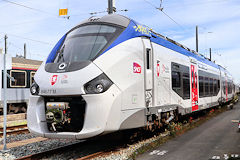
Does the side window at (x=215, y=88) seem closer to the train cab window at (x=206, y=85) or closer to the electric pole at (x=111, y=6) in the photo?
the train cab window at (x=206, y=85)

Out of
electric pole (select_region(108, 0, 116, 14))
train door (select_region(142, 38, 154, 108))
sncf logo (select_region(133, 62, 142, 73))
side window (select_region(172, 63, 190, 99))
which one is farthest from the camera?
electric pole (select_region(108, 0, 116, 14))

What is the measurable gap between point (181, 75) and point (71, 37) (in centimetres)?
506

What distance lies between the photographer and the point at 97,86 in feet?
18.5

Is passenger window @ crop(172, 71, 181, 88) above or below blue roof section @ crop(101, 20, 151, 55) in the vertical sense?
below

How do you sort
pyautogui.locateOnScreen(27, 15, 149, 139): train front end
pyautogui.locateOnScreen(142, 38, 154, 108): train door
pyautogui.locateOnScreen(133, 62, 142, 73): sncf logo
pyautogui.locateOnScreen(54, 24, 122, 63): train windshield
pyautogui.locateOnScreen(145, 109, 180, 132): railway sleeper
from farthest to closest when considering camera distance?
pyautogui.locateOnScreen(145, 109, 180, 132): railway sleeper, pyautogui.locateOnScreen(142, 38, 154, 108): train door, pyautogui.locateOnScreen(133, 62, 142, 73): sncf logo, pyautogui.locateOnScreen(54, 24, 122, 63): train windshield, pyautogui.locateOnScreen(27, 15, 149, 139): train front end

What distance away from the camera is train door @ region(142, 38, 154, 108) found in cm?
707

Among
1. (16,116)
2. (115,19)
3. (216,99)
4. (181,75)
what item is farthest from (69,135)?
(216,99)

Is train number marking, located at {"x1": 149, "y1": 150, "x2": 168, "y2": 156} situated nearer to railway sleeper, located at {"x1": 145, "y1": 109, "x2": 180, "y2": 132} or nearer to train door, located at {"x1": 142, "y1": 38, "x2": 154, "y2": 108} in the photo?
railway sleeper, located at {"x1": 145, "y1": 109, "x2": 180, "y2": 132}

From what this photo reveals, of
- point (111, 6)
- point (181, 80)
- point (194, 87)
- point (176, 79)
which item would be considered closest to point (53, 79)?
point (176, 79)

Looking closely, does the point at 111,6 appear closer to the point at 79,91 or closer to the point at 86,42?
the point at 86,42

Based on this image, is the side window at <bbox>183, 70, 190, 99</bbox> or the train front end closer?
the train front end

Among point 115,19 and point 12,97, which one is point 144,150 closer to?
point 115,19

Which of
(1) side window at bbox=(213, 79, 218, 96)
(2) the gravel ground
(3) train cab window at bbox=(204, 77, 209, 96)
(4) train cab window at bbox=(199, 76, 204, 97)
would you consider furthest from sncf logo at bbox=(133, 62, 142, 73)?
(1) side window at bbox=(213, 79, 218, 96)

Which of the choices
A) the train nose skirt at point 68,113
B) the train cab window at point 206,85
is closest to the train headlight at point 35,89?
the train nose skirt at point 68,113
